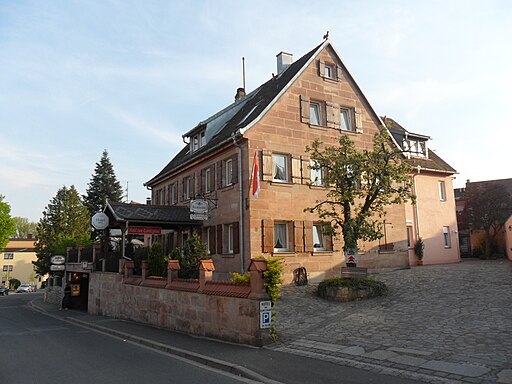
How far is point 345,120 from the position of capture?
24.0 meters

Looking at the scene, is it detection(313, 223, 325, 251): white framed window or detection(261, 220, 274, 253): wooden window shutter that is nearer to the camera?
detection(261, 220, 274, 253): wooden window shutter

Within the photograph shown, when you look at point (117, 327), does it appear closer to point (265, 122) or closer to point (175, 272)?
point (175, 272)

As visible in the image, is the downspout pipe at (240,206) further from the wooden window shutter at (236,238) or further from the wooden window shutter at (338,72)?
the wooden window shutter at (338,72)

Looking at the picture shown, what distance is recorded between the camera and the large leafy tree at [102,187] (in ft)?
178

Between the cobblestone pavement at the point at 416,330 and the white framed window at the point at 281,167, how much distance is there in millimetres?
5431

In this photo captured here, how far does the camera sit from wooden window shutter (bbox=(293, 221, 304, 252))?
67.0 feet

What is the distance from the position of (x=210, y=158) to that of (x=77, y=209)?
39.8 m

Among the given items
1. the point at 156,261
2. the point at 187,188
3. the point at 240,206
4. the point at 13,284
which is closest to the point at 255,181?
the point at 240,206

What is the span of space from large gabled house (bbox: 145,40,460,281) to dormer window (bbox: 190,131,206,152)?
32.8 inches

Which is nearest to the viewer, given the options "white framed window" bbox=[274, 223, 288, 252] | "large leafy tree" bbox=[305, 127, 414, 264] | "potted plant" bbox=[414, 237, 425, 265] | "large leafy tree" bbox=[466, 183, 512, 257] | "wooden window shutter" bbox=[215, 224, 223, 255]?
"large leafy tree" bbox=[305, 127, 414, 264]

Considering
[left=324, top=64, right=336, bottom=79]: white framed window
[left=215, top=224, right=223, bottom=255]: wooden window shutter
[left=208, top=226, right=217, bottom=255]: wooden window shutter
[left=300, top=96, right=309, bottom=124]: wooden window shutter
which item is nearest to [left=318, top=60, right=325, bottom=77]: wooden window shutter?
[left=324, top=64, right=336, bottom=79]: white framed window

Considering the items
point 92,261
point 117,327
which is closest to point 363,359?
point 117,327

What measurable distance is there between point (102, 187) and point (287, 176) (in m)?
39.0

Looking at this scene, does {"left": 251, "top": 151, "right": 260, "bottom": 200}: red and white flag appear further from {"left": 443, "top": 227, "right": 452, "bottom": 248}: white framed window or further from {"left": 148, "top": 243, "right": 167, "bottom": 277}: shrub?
{"left": 443, "top": 227, "right": 452, "bottom": 248}: white framed window
